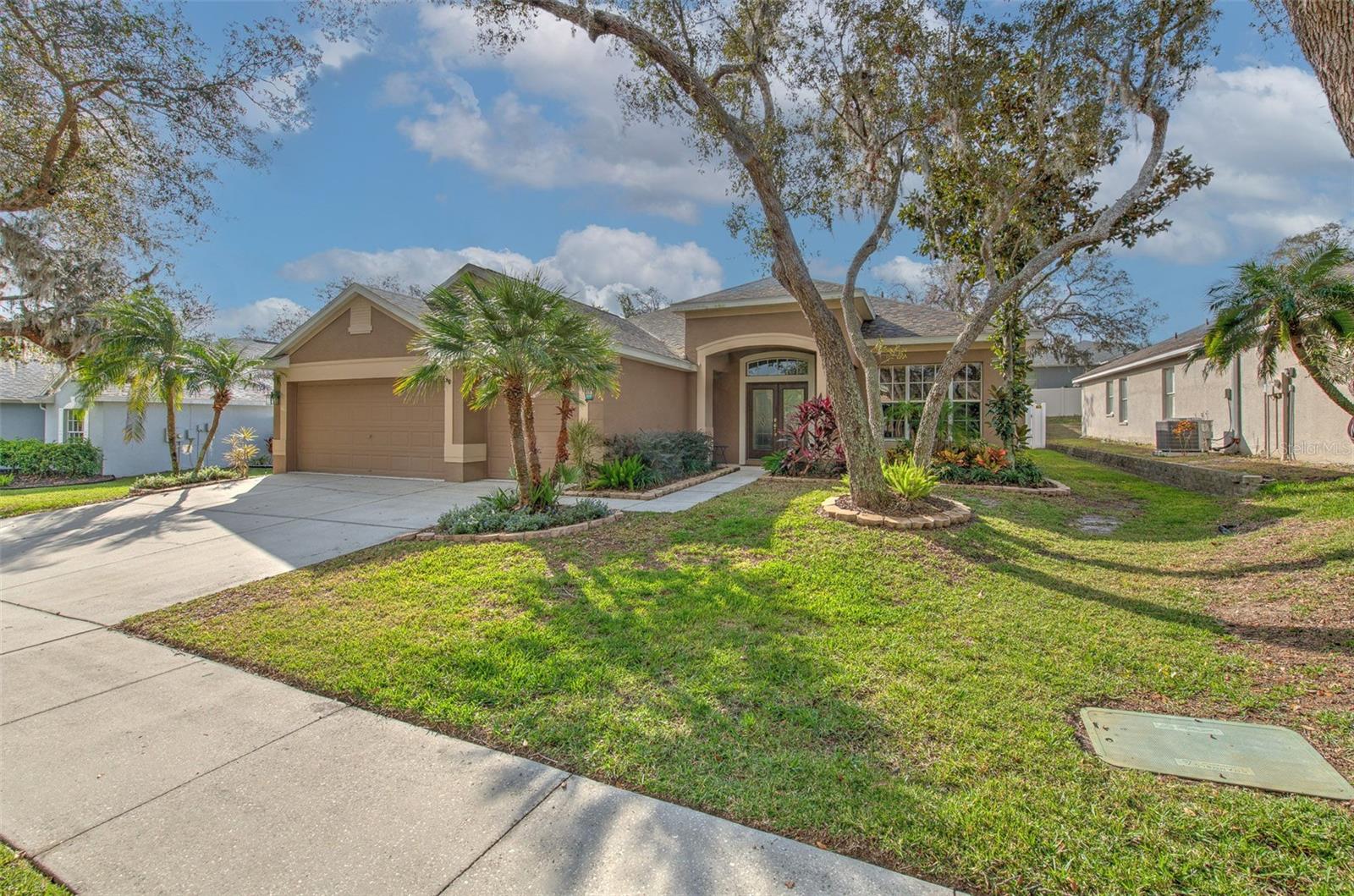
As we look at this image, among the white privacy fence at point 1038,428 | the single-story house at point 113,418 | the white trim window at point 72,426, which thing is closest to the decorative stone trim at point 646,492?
the single-story house at point 113,418

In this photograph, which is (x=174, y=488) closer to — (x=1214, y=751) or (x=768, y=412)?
(x=768, y=412)

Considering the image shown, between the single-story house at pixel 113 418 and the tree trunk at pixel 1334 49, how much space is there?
76.6 ft

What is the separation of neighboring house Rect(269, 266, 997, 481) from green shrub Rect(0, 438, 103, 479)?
8242mm

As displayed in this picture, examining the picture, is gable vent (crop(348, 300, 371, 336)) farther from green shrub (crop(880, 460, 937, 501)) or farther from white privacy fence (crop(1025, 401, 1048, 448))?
white privacy fence (crop(1025, 401, 1048, 448))

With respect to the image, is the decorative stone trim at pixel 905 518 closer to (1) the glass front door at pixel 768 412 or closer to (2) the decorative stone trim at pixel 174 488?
(1) the glass front door at pixel 768 412

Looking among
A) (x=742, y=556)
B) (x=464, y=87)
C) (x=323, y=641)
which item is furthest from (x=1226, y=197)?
(x=323, y=641)

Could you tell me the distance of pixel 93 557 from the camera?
23.8ft

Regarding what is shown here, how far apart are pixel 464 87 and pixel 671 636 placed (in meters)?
10.6

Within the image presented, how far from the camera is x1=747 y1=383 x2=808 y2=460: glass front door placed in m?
15.8

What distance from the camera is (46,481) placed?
16.8 meters

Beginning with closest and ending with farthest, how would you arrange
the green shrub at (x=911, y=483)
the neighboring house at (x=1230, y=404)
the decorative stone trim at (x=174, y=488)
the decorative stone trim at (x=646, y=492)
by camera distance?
the green shrub at (x=911, y=483) < the decorative stone trim at (x=646, y=492) < the neighboring house at (x=1230, y=404) < the decorative stone trim at (x=174, y=488)

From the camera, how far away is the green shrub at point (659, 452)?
1162cm

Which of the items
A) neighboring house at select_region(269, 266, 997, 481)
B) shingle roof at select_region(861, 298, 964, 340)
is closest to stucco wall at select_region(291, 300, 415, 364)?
neighboring house at select_region(269, 266, 997, 481)

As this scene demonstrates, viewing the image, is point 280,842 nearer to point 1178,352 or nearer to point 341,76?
point 341,76
